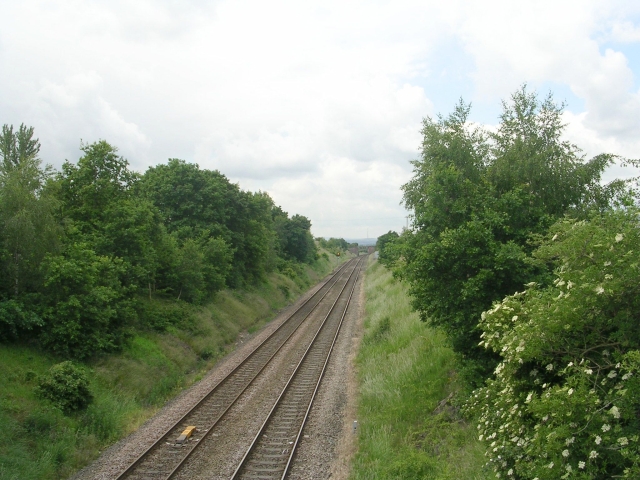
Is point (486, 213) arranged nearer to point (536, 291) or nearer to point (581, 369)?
point (536, 291)

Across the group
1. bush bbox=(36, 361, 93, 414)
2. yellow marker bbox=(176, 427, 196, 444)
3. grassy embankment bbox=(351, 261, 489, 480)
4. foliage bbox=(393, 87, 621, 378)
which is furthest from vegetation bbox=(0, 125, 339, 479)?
foliage bbox=(393, 87, 621, 378)

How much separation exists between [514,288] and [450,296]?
1.50m

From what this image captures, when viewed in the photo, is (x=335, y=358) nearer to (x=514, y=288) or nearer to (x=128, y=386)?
(x=128, y=386)

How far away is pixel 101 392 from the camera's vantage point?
14984 millimetres

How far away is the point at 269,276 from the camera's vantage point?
46.9 meters

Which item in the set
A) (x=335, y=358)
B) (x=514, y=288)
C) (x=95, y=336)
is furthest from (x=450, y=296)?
(x=95, y=336)

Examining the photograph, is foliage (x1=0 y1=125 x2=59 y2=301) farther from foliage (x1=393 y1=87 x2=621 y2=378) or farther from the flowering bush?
the flowering bush

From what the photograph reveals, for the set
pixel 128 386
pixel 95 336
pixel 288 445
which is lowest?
pixel 288 445

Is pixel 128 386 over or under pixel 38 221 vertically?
under

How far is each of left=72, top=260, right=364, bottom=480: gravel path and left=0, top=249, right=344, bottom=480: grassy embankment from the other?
530mm

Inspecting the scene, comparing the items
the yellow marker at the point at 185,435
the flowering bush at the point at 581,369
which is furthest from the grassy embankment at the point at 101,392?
the flowering bush at the point at 581,369

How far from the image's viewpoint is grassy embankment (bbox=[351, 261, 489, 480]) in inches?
392

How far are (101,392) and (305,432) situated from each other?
6814 mm

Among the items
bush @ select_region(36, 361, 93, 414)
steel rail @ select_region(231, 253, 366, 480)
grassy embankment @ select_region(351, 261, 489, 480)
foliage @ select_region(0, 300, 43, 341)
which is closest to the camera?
grassy embankment @ select_region(351, 261, 489, 480)
